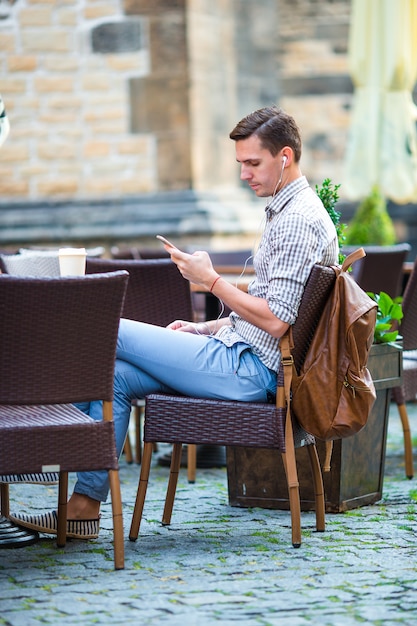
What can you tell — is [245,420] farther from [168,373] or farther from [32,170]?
[32,170]

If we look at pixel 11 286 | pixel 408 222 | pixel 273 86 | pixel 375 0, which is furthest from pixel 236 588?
pixel 408 222

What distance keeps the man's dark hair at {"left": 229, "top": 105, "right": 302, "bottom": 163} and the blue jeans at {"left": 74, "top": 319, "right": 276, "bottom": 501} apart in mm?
706

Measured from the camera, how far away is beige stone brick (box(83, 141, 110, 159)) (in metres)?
9.95

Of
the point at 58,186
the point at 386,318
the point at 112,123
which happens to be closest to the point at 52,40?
the point at 112,123

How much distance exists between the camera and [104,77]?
9.89 m

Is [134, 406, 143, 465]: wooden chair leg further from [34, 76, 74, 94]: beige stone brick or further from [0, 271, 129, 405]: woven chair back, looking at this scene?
[34, 76, 74, 94]: beige stone brick

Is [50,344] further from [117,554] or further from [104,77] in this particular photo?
[104,77]

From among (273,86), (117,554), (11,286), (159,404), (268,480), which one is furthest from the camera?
(273,86)

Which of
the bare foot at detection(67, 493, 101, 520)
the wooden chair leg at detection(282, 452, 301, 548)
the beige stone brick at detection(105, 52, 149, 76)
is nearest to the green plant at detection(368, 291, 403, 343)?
the wooden chair leg at detection(282, 452, 301, 548)

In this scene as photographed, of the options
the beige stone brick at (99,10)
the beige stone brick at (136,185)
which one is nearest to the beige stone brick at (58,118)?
the beige stone brick at (136,185)

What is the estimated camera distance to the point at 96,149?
9969 millimetres

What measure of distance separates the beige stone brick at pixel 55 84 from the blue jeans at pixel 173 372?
18.8 ft

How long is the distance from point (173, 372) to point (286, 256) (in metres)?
0.58

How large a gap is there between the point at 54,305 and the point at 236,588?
100 cm
